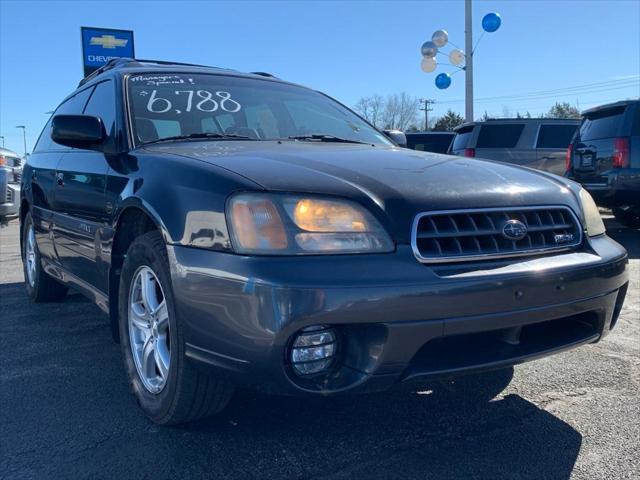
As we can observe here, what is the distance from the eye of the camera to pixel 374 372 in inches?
83.7

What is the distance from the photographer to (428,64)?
17.4 metres

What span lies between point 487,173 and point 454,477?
126cm

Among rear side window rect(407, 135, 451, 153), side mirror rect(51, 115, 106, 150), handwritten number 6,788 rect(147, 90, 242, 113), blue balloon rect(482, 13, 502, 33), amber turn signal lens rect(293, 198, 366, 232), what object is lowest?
rear side window rect(407, 135, 451, 153)

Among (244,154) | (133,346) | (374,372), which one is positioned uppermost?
(244,154)

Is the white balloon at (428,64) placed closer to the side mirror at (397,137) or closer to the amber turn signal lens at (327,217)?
the side mirror at (397,137)

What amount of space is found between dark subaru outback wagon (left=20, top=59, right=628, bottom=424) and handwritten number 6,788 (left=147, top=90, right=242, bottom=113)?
0.32m

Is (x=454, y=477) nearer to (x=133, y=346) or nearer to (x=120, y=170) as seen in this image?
(x=133, y=346)

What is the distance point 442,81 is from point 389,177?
54.8 feet

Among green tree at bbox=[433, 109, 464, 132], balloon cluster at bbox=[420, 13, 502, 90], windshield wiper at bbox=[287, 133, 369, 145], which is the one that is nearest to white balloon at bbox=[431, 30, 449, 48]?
balloon cluster at bbox=[420, 13, 502, 90]

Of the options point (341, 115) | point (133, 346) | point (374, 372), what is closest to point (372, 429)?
point (374, 372)

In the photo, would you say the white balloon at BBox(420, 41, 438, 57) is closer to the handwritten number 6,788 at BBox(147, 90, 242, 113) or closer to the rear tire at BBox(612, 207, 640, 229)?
the rear tire at BBox(612, 207, 640, 229)

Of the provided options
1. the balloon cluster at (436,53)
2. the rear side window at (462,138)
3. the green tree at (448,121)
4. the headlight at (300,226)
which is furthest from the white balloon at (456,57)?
the green tree at (448,121)

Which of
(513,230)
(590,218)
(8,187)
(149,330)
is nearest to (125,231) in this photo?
(149,330)

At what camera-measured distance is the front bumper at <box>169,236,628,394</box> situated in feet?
6.72
